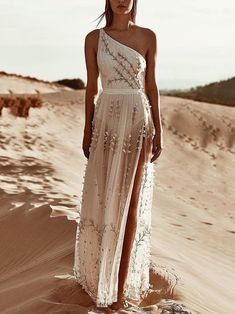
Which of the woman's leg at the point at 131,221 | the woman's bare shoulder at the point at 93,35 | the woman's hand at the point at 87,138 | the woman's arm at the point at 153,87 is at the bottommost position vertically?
the woman's leg at the point at 131,221

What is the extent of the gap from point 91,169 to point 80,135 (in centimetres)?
1114

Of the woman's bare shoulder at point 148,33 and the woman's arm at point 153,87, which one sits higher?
the woman's bare shoulder at point 148,33

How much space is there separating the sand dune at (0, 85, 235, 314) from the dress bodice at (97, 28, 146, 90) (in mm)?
1331

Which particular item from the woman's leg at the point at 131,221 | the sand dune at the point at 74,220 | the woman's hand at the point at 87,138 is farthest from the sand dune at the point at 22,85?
the woman's leg at the point at 131,221

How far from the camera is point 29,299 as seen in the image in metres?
4.15

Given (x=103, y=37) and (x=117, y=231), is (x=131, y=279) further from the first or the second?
(x=103, y=37)

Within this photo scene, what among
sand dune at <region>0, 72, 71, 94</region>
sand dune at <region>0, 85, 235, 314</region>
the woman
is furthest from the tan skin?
sand dune at <region>0, 72, 71, 94</region>

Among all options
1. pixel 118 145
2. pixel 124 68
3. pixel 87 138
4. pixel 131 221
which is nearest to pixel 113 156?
pixel 118 145

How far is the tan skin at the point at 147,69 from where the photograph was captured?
372 centimetres

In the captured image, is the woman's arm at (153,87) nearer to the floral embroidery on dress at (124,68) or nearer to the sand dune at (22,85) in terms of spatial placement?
the floral embroidery on dress at (124,68)

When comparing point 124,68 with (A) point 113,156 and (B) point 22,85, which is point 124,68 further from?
(B) point 22,85

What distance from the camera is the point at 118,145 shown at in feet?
12.1

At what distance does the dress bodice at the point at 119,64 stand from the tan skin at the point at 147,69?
0.14 feet

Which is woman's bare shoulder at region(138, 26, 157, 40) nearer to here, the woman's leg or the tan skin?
the tan skin
